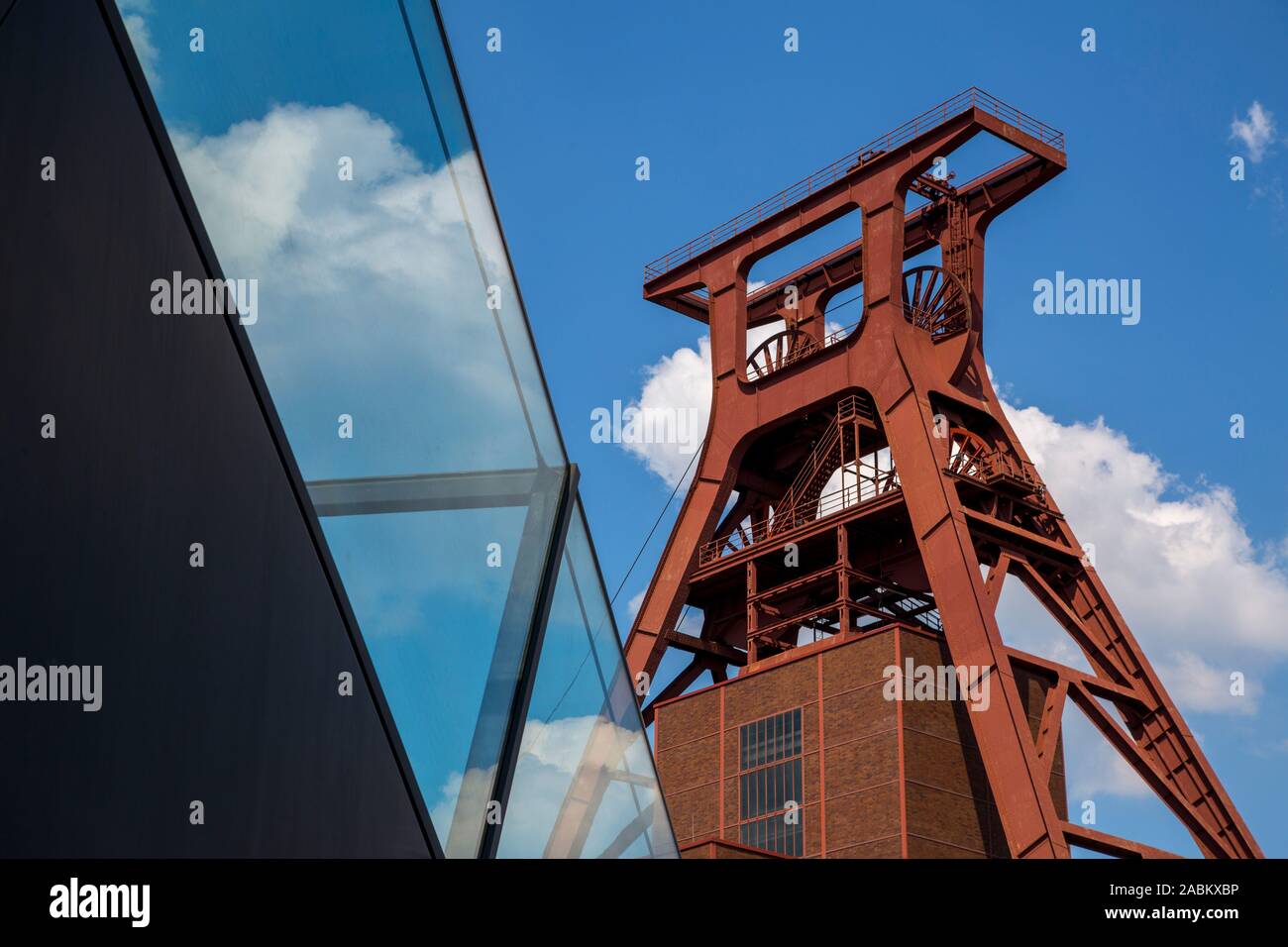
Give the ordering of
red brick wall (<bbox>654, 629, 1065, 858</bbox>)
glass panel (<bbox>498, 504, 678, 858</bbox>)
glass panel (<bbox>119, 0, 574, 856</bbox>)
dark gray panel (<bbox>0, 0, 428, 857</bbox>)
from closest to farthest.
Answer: dark gray panel (<bbox>0, 0, 428, 857</bbox>) < glass panel (<bbox>119, 0, 574, 856</bbox>) < glass panel (<bbox>498, 504, 678, 858</bbox>) < red brick wall (<bbox>654, 629, 1065, 858</bbox>)

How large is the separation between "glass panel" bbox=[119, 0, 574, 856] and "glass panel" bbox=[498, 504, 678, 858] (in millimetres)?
228

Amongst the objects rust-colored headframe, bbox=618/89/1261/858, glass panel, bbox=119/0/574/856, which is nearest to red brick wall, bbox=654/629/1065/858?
rust-colored headframe, bbox=618/89/1261/858

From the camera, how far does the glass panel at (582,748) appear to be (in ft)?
11.5

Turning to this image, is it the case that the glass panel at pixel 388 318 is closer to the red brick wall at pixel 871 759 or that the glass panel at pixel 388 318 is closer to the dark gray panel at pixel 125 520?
the dark gray panel at pixel 125 520

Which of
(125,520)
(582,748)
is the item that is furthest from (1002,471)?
(125,520)

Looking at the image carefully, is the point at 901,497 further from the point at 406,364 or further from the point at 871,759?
the point at 406,364

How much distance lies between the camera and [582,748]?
Answer: 393cm

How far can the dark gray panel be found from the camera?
1.71m

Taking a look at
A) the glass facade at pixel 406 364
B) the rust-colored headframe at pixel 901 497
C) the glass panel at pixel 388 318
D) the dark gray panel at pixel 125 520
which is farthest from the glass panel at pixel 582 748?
the rust-colored headframe at pixel 901 497

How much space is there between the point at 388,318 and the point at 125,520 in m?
0.92

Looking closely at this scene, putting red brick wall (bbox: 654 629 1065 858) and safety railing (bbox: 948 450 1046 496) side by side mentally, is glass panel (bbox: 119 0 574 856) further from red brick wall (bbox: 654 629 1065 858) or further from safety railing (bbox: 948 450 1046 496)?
safety railing (bbox: 948 450 1046 496)

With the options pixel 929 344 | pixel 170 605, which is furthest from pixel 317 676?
pixel 929 344

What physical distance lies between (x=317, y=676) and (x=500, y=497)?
91 centimetres

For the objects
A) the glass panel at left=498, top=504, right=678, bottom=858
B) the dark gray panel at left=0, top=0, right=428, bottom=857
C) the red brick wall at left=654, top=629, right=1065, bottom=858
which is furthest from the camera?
the red brick wall at left=654, top=629, right=1065, bottom=858
